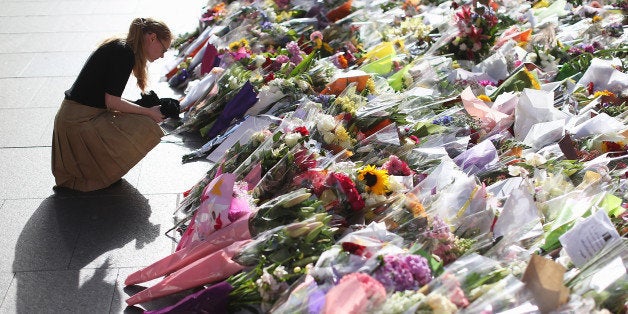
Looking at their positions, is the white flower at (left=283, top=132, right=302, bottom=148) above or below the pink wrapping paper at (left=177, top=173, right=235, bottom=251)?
above

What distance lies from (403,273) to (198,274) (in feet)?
3.32

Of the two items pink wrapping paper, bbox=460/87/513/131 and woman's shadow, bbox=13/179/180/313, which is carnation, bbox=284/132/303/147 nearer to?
woman's shadow, bbox=13/179/180/313

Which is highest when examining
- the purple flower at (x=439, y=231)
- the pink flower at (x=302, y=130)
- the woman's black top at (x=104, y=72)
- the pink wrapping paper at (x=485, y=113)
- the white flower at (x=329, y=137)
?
the woman's black top at (x=104, y=72)

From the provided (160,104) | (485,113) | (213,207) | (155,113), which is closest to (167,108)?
(160,104)

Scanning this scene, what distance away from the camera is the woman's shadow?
324 cm

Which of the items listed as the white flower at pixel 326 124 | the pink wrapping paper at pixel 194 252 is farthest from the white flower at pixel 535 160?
the pink wrapping paper at pixel 194 252

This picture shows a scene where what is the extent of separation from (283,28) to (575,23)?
2913 mm

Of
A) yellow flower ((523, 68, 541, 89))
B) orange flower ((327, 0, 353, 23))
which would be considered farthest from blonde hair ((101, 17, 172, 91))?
yellow flower ((523, 68, 541, 89))

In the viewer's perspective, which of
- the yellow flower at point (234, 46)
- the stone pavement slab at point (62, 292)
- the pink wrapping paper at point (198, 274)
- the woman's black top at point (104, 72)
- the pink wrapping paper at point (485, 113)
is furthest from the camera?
the yellow flower at point (234, 46)

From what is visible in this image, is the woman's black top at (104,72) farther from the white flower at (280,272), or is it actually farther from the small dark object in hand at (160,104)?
the white flower at (280,272)

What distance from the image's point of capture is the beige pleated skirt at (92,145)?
165 inches

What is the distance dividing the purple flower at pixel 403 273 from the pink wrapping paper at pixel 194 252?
0.78 metres

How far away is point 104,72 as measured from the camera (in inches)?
161

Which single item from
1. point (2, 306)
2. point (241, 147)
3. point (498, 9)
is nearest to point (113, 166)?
point (241, 147)
